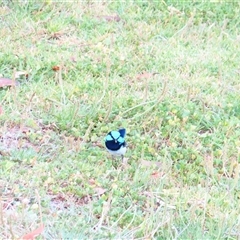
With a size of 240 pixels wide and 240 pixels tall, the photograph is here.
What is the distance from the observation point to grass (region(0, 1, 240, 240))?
2559 millimetres

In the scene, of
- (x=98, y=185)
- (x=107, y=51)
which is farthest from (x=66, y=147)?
(x=107, y=51)

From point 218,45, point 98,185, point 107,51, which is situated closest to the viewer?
point 98,185

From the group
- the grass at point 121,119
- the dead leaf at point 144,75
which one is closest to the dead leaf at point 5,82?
the grass at point 121,119

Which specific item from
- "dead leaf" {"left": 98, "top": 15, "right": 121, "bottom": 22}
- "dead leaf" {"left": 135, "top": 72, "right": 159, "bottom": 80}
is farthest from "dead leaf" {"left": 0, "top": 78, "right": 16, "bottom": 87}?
"dead leaf" {"left": 98, "top": 15, "right": 121, "bottom": 22}

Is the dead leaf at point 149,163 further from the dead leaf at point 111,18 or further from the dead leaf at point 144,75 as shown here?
the dead leaf at point 111,18

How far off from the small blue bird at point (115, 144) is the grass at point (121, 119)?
0.06 m

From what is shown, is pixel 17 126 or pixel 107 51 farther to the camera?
pixel 107 51

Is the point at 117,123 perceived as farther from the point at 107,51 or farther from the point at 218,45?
the point at 218,45

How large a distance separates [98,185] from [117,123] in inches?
23.9

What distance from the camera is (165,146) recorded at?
3154 mm

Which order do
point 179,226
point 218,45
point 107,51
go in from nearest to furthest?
point 179,226, point 107,51, point 218,45

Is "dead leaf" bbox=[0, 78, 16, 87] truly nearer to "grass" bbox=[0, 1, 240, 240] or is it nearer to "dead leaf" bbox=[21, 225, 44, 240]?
"grass" bbox=[0, 1, 240, 240]

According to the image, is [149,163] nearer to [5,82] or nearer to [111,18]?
[5,82]

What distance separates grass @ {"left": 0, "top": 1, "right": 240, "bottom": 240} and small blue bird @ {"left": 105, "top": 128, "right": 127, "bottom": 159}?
6 centimetres
